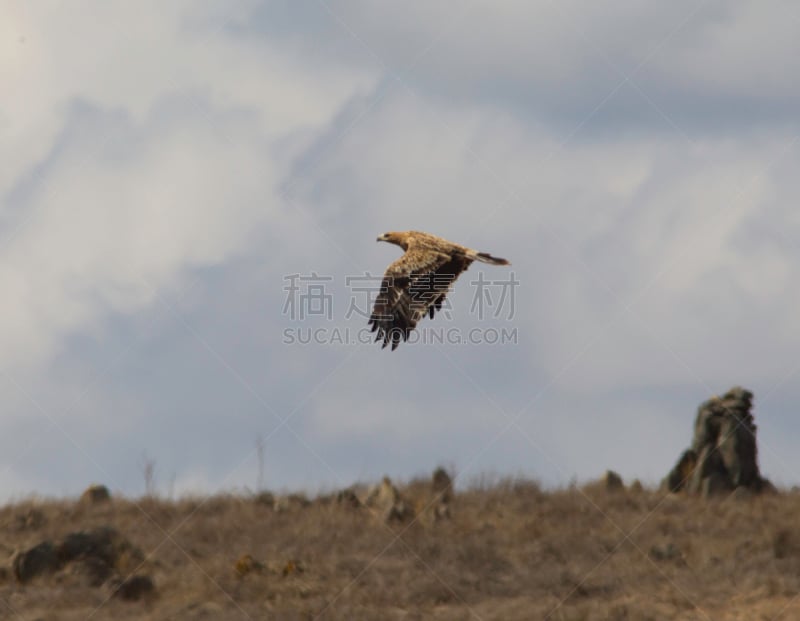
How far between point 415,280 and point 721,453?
13195mm

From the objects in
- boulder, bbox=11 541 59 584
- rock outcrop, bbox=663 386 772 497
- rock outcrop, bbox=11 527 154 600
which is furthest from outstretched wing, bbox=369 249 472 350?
rock outcrop, bbox=663 386 772 497

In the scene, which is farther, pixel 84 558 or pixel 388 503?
pixel 388 503

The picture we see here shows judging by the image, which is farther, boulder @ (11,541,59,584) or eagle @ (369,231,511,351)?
boulder @ (11,541,59,584)

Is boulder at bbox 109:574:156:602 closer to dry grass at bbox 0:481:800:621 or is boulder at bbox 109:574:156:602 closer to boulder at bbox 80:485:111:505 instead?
dry grass at bbox 0:481:800:621

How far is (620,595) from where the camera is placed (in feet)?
66.8

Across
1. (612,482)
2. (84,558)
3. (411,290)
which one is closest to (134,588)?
(84,558)

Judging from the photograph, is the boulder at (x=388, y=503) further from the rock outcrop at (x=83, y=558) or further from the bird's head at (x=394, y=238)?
the bird's head at (x=394, y=238)

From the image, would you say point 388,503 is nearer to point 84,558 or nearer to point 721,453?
point 84,558

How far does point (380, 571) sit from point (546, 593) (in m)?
2.64

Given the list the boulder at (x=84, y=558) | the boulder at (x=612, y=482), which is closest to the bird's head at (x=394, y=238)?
the boulder at (x=84, y=558)

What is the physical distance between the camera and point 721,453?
27766 mm

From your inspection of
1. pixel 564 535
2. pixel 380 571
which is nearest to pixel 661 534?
pixel 564 535

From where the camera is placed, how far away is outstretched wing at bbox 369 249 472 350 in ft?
52.3

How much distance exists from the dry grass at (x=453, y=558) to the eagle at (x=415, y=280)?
520 cm
